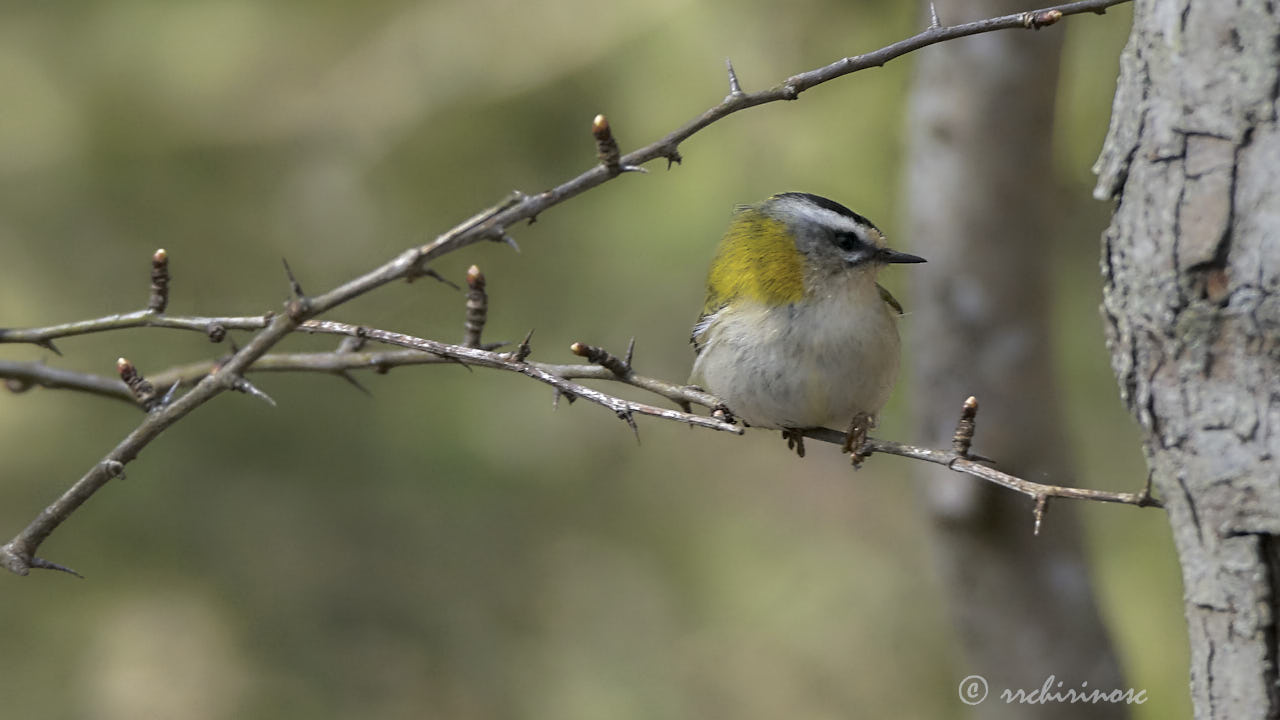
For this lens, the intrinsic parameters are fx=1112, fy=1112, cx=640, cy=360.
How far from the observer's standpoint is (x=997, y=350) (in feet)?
13.3

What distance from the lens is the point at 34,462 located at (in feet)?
16.0

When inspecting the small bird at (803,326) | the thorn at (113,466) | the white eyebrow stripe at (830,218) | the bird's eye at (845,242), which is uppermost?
the white eyebrow stripe at (830,218)

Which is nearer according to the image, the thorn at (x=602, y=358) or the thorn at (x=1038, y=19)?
the thorn at (x=1038, y=19)

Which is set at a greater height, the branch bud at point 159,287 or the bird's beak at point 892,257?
the bird's beak at point 892,257

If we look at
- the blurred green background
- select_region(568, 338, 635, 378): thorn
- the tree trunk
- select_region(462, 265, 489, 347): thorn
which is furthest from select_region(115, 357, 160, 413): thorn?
the blurred green background

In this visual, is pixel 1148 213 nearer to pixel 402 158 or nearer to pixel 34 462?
pixel 402 158

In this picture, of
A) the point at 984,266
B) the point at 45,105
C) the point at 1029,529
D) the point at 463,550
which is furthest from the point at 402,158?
the point at 1029,529

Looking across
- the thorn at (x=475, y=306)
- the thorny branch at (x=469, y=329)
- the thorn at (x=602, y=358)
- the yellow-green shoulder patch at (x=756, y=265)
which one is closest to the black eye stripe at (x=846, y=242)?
the yellow-green shoulder patch at (x=756, y=265)

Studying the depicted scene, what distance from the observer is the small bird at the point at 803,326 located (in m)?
2.66

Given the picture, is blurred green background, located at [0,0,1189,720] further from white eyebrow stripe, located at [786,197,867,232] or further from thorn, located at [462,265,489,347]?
thorn, located at [462,265,489,347]

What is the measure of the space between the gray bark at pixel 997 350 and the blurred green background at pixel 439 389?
73 centimetres

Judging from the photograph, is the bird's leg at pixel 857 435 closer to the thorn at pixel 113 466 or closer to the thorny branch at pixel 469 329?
the thorny branch at pixel 469 329

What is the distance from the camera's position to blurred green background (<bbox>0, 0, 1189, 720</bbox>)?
4.98 m

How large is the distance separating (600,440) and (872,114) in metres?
2.13
